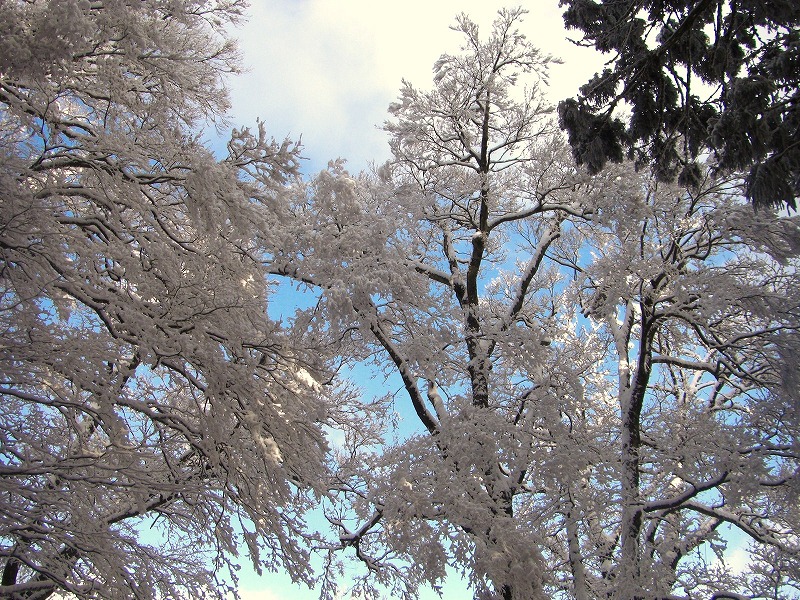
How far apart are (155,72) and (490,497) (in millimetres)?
6166

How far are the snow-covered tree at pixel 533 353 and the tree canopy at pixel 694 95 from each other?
1631 millimetres

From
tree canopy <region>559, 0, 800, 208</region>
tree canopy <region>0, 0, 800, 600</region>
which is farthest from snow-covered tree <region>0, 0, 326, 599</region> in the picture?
tree canopy <region>559, 0, 800, 208</region>

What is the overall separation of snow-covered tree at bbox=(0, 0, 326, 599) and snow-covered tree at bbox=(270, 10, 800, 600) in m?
1.16

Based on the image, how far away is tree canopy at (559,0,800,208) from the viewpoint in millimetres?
4906

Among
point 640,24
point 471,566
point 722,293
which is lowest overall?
point 471,566

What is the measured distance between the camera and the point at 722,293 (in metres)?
7.40

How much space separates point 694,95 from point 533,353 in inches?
150

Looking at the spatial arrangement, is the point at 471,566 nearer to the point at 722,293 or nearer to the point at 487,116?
the point at 722,293

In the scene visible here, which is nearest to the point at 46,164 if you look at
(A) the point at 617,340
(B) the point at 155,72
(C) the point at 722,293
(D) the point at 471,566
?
(B) the point at 155,72

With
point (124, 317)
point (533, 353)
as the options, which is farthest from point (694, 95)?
point (124, 317)

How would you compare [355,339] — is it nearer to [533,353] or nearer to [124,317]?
[533,353]

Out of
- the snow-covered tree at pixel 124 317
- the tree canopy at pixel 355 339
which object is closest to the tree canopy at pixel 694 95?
the tree canopy at pixel 355 339

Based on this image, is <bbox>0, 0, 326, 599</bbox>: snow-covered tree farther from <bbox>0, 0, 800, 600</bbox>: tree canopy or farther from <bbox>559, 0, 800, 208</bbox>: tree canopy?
<bbox>559, 0, 800, 208</bbox>: tree canopy

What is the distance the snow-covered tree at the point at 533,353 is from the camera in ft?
23.7
